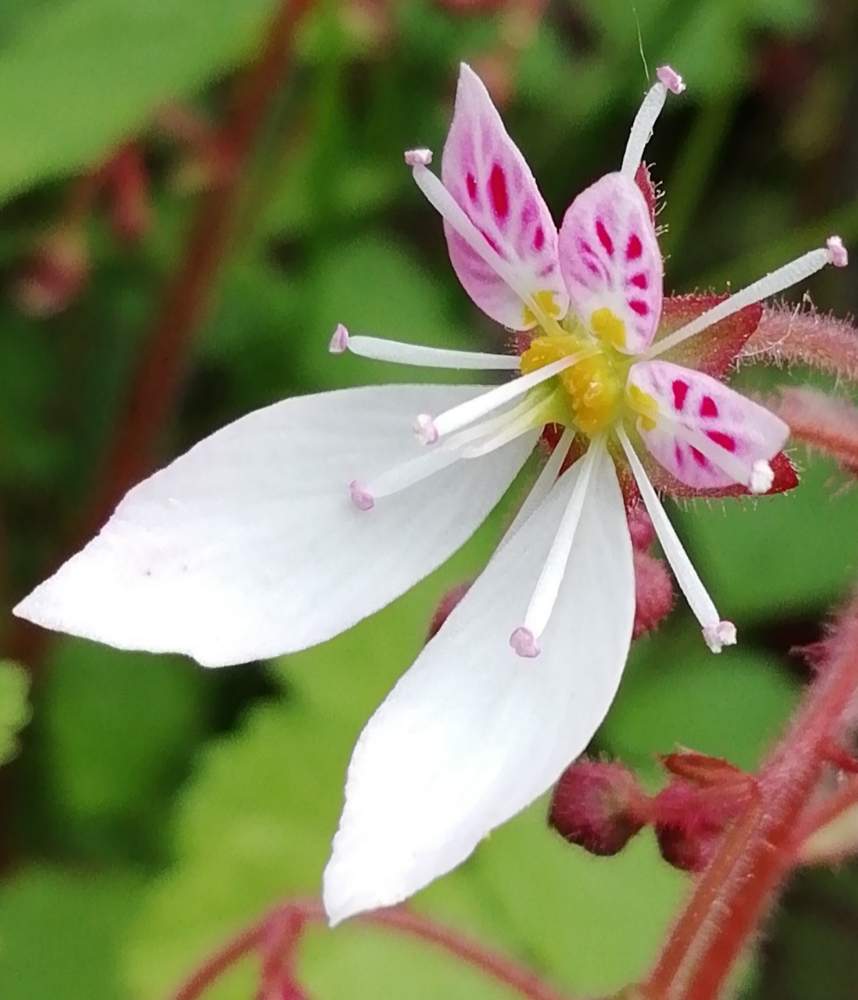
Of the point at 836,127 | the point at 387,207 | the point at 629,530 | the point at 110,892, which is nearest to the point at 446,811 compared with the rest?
the point at 629,530

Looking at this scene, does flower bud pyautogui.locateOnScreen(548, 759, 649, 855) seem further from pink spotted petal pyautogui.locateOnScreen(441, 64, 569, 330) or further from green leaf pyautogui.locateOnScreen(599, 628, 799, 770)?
green leaf pyautogui.locateOnScreen(599, 628, 799, 770)

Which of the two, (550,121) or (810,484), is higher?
(550,121)

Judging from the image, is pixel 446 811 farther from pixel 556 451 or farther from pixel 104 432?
pixel 104 432

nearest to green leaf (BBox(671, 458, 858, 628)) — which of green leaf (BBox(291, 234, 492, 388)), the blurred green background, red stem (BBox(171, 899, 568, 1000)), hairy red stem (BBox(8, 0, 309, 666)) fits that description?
the blurred green background

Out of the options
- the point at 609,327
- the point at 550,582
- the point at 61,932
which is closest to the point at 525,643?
the point at 550,582

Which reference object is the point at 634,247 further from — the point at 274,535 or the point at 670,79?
the point at 274,535

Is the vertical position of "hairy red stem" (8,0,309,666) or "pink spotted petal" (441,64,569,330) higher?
"pink spotted petal" (441,64,569,330)

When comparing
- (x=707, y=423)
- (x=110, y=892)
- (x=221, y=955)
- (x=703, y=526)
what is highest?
(x=707, y=423)
